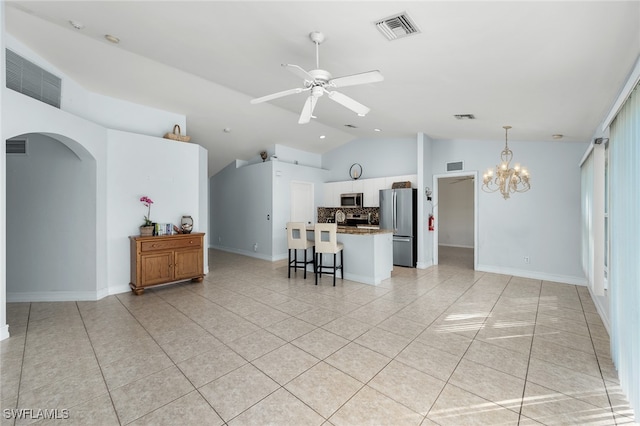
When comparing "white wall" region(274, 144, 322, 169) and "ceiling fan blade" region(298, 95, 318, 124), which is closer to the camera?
"ceiling fan blade" region(298, 95, 318, 124)

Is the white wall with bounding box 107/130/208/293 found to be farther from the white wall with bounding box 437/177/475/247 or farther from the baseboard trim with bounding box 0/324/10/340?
the white wall with bounding box 437/177/475/247

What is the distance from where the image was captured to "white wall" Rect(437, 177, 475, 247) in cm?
931

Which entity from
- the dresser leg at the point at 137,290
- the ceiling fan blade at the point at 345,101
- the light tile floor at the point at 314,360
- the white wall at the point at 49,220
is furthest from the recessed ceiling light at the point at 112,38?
the dresser leg at the point at 137,290

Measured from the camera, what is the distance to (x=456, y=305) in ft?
12.9

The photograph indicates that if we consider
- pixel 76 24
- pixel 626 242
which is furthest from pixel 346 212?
pixel 76 24

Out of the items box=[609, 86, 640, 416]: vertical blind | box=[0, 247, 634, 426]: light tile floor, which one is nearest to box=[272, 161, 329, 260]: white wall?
box=[0, 247, 634, 426]: light tile floor

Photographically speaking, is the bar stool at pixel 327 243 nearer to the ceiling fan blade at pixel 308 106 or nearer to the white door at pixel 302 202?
the ceiling fan blade at pixel 308 106

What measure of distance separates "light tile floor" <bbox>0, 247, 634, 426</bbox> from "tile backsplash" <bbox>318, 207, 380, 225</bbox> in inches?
122

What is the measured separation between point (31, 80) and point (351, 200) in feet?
20.1

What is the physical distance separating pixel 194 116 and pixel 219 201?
370cm

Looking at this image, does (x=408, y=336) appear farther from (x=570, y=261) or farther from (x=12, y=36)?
(x=12, y=36)

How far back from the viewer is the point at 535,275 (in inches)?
212

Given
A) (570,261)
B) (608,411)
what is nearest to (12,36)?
(608,411)

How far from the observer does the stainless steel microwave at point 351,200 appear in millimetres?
7488
